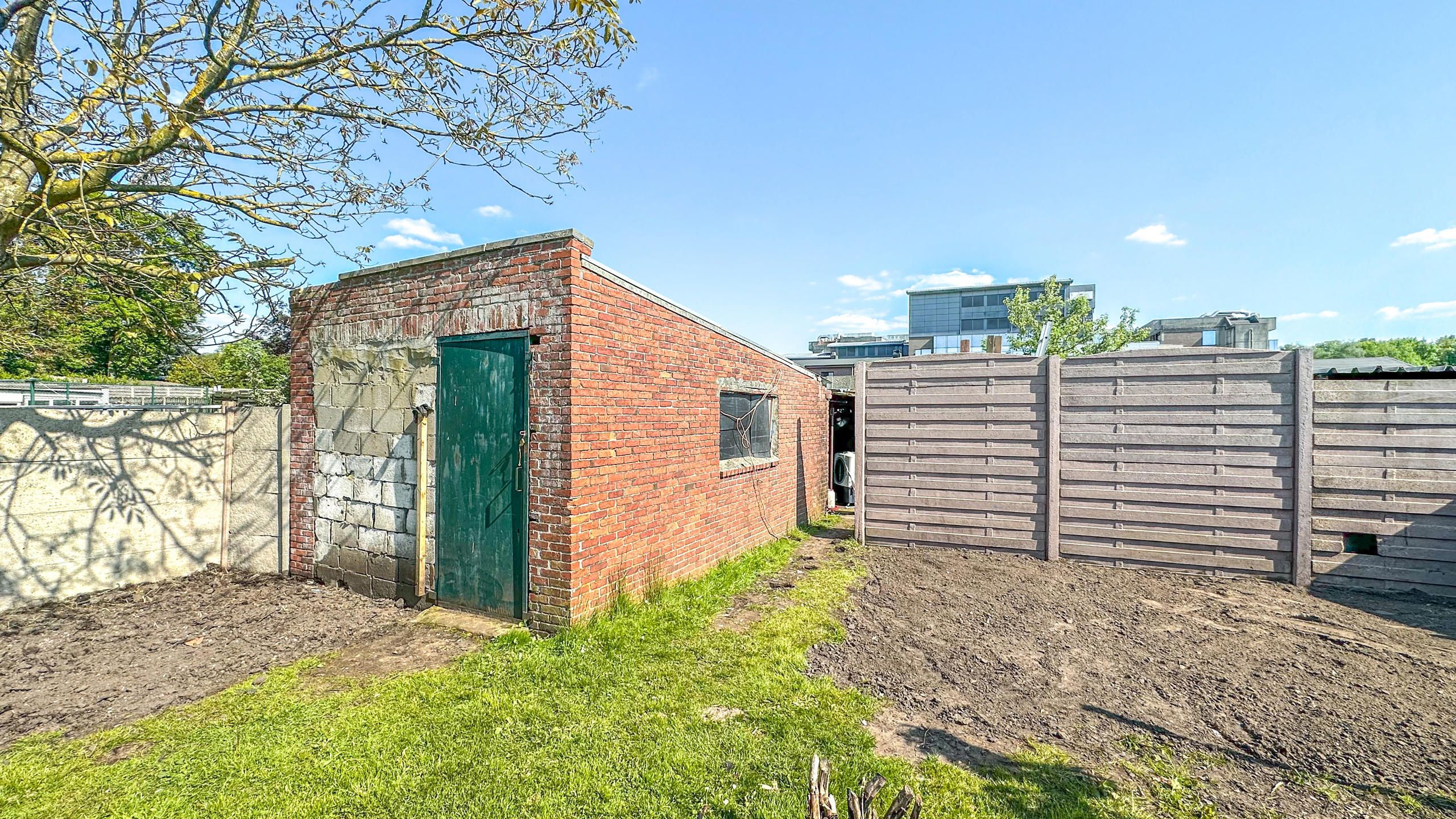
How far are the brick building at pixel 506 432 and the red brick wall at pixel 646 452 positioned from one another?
0.8 inches

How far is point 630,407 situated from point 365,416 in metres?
2.76

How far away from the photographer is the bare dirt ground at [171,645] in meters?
3.45

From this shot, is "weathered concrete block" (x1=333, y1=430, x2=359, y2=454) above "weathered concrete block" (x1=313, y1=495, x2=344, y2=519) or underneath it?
above

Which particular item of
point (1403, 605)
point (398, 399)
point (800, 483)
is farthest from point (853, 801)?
point (800, 483)

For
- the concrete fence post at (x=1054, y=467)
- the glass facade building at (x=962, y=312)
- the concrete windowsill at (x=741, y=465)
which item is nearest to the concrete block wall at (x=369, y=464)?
the concrete windowsill at (x=741, y=465)

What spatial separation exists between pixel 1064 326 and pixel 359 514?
23.1 m

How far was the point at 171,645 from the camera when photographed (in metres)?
4.25

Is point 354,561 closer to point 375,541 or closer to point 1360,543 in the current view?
point 375,541

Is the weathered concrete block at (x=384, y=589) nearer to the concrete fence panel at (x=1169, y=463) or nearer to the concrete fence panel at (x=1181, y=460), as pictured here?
the concrete fence panel at (x=1169, y=463)

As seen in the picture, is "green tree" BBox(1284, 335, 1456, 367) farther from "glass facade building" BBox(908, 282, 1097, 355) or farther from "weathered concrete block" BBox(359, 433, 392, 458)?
"weathered concrete block" BBox(359, 433, 392, 458)

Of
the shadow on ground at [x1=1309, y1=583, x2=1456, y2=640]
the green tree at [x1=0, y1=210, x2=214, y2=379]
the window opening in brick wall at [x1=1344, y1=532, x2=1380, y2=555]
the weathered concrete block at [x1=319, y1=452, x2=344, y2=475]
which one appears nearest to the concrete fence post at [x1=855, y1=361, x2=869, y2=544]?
the shadow on ground at [x1=1309, y1=583, x2=1456, y2=640]

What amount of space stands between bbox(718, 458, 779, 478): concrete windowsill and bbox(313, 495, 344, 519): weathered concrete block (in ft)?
13.2

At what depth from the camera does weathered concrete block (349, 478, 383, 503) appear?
528cm

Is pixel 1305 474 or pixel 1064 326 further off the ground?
pixel 1064 326
